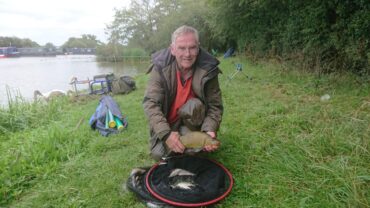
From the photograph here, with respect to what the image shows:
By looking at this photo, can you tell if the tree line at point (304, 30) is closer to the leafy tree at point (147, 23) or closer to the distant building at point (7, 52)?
the leafy tree at point (147, 23)

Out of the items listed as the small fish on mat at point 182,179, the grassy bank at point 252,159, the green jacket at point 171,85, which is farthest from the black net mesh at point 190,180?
the green jacket at point 171,85

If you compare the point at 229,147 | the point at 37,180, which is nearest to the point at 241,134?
the point at 229,147

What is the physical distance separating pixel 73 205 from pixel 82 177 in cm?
51

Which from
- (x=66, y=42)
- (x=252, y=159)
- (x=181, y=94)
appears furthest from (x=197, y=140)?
(x=66, y=42)

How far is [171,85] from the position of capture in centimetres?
241

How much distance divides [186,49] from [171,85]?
367 mm

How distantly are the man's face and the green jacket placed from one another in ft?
0.33

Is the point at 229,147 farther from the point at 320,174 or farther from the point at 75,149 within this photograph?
the point at 75,149

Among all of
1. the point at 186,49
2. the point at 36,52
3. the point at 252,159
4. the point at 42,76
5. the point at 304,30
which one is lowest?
the point at 42,76

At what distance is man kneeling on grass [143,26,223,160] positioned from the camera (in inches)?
90.2

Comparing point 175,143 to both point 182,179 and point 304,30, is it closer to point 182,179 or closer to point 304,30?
point 182,179

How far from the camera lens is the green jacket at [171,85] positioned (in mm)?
2369

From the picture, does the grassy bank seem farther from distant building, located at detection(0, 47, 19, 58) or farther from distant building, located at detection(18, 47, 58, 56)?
distant building, located at detection(18, 47, 58, 56)

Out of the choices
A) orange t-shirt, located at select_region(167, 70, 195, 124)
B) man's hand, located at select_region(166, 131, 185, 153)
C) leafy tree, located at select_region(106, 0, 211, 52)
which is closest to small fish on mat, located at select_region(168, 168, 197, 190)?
man's hand, located at select_region(166, 131, 185, 153)
